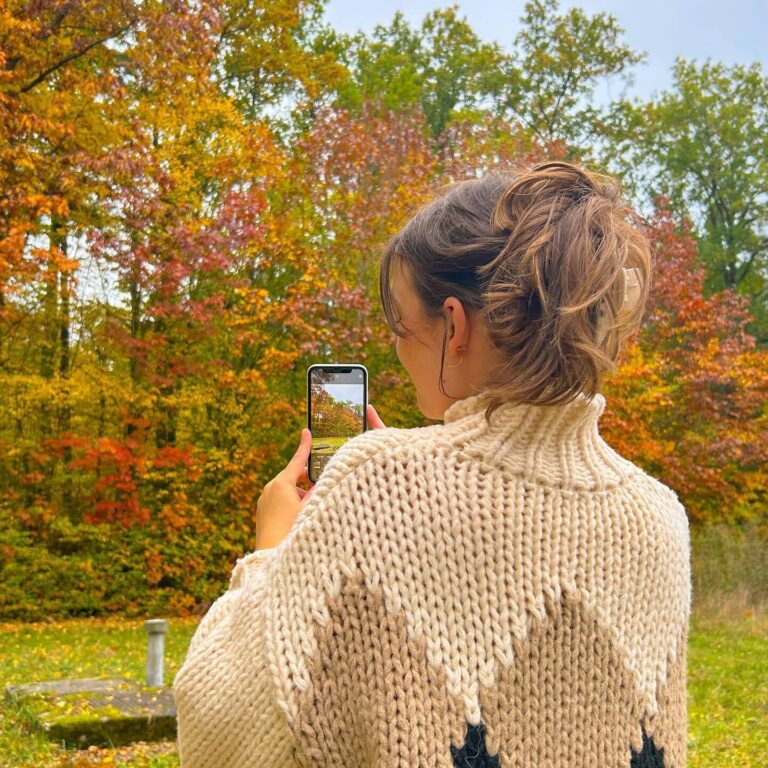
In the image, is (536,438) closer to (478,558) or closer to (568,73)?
(478,558)

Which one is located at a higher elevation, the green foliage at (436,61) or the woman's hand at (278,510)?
the green foliage at (436,61)

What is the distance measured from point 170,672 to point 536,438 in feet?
22.9

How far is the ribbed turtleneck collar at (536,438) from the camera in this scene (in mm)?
1303

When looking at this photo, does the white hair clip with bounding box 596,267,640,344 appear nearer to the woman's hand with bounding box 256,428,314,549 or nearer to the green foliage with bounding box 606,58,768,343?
the woman's hand with bounding box 256,428,314,549

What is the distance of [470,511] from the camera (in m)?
1.27

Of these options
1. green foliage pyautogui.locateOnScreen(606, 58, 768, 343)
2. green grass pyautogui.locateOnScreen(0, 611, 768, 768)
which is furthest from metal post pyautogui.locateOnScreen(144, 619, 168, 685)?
green foliage pyautogui.locateOnScreen(606, 58, 768, 343)

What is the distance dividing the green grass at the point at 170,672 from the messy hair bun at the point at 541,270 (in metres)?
3.99

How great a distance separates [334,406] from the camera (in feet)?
6.09

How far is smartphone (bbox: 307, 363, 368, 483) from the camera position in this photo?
1765 millimetres

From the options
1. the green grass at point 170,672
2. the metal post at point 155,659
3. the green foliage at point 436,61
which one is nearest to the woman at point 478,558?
the green grass at point 170,672

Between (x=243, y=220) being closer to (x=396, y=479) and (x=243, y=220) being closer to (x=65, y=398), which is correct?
(x=65, y=398)

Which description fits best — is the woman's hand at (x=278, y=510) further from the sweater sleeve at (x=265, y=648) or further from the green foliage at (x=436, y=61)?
the green foliage at (x=436, y=61)

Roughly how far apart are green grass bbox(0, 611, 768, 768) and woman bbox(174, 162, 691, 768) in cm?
376

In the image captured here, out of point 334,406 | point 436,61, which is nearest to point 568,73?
point 436,61
